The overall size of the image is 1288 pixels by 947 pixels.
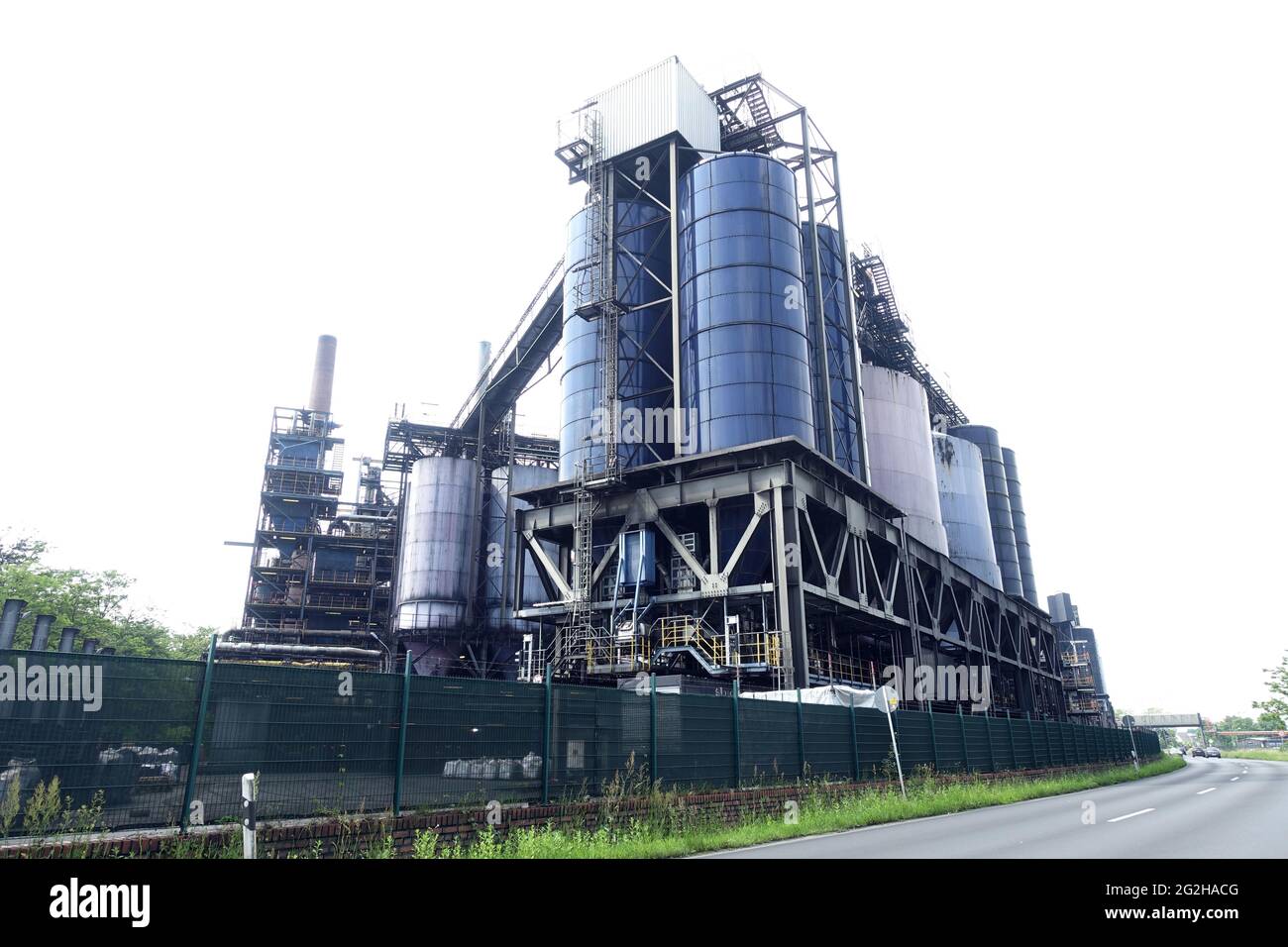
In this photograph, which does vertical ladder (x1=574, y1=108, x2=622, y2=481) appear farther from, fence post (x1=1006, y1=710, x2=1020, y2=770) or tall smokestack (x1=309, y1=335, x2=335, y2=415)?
tall smokestack (x1=309, y1=335, x2=335, y2=415)

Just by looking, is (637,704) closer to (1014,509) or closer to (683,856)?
(683,856)

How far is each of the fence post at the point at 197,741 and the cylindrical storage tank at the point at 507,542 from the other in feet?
121

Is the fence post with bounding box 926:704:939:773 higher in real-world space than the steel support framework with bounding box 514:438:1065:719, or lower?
lower

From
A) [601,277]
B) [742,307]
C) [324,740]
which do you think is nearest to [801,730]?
[324,740]

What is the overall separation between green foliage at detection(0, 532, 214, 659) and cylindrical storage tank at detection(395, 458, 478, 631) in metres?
14.9

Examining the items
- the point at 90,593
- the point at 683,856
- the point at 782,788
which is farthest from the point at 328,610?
the point at 683,856

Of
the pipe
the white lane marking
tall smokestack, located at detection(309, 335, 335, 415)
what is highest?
tall smokestack, located at detection(309, 335, 335, 415)

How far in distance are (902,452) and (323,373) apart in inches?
1706

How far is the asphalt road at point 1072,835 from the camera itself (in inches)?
395

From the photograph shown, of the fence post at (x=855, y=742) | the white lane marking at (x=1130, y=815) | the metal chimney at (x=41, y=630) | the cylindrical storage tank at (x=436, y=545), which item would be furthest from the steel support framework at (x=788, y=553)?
the metal chimney at (x=41, y=630)

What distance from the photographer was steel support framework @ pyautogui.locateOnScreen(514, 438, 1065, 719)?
26.9m

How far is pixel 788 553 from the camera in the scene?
85.9 feet

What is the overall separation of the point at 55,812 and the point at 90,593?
45.0 metres

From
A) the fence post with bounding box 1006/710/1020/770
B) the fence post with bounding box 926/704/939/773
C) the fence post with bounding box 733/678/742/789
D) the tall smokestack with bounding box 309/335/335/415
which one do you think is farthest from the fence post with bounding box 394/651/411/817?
the tall smokestack with bounding box 309/335/335/415
